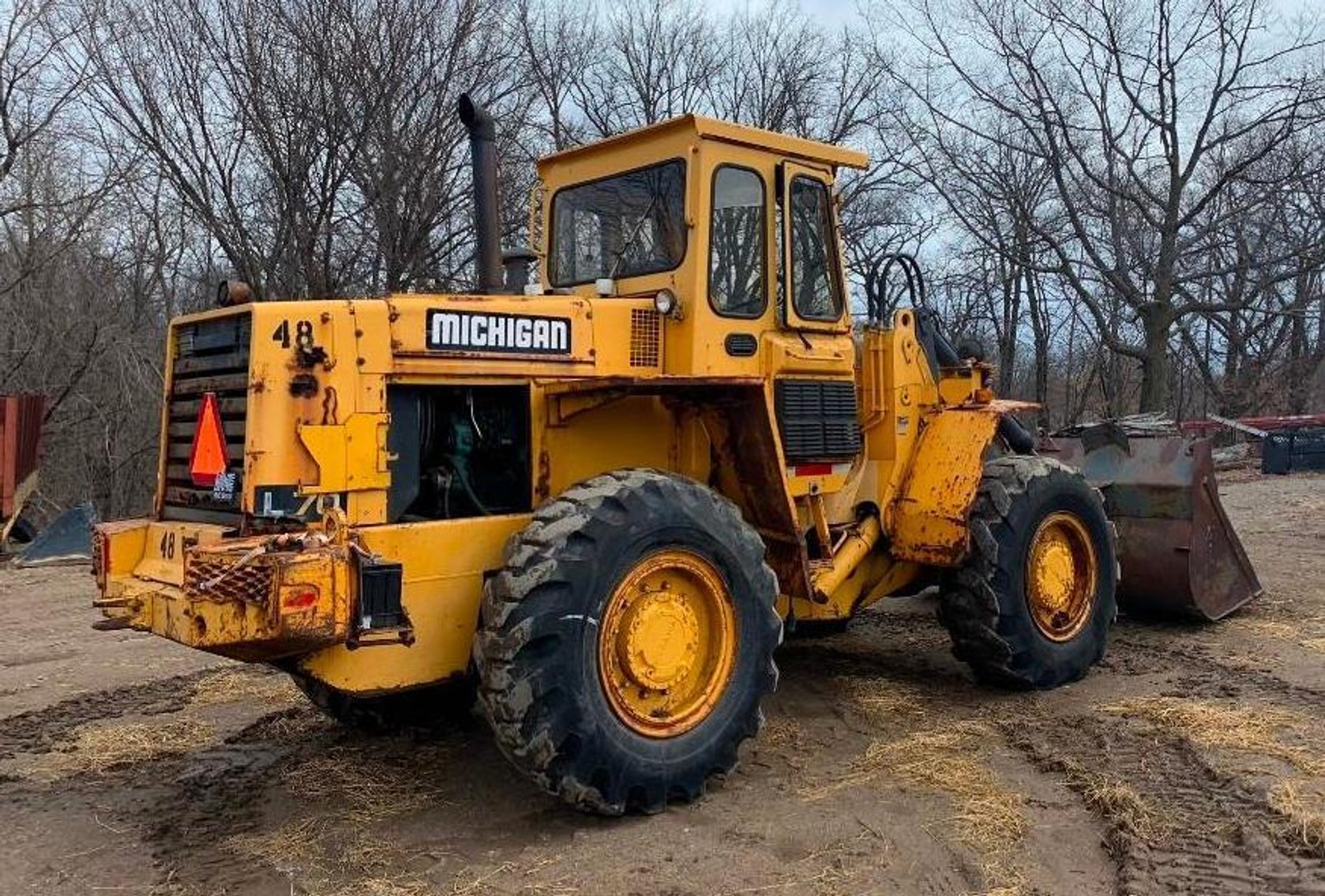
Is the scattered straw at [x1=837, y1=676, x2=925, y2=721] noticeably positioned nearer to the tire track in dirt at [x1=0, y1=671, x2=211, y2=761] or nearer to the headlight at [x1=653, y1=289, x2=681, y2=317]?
the headlight at [x1=653, y1=289, x2=681, y2=317]

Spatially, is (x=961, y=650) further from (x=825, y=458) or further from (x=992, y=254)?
(x=992, y=254)

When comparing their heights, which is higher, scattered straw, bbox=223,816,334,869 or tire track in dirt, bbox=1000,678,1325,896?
tire track in dirt, bbox=1000,678,1325,896

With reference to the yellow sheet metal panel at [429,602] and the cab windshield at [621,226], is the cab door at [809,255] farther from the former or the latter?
the yellow sheet metal panel at [429,602]

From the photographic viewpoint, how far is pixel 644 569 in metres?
4.64

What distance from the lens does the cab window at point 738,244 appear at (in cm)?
559

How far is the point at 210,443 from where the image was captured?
4.62 m

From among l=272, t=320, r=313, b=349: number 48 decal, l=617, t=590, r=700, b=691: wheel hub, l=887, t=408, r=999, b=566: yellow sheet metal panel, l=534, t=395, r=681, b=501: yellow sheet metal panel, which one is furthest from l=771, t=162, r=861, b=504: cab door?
l=272, t=320, r=313, b=349: number 48 decal

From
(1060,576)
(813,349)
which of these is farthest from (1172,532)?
(813,349)

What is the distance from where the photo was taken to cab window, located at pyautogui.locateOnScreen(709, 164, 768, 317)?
559 cm

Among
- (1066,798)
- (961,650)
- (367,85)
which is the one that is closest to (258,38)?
(367,85)

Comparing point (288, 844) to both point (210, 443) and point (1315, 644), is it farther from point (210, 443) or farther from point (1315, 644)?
point (1315, 644)

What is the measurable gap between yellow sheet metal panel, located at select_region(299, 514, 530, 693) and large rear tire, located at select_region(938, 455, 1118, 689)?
2795 mm

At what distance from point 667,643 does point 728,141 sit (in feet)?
8.15

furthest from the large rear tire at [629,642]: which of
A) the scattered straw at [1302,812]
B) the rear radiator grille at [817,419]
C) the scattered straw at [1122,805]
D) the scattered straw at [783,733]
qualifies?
the scattered straw at [1302,812]
